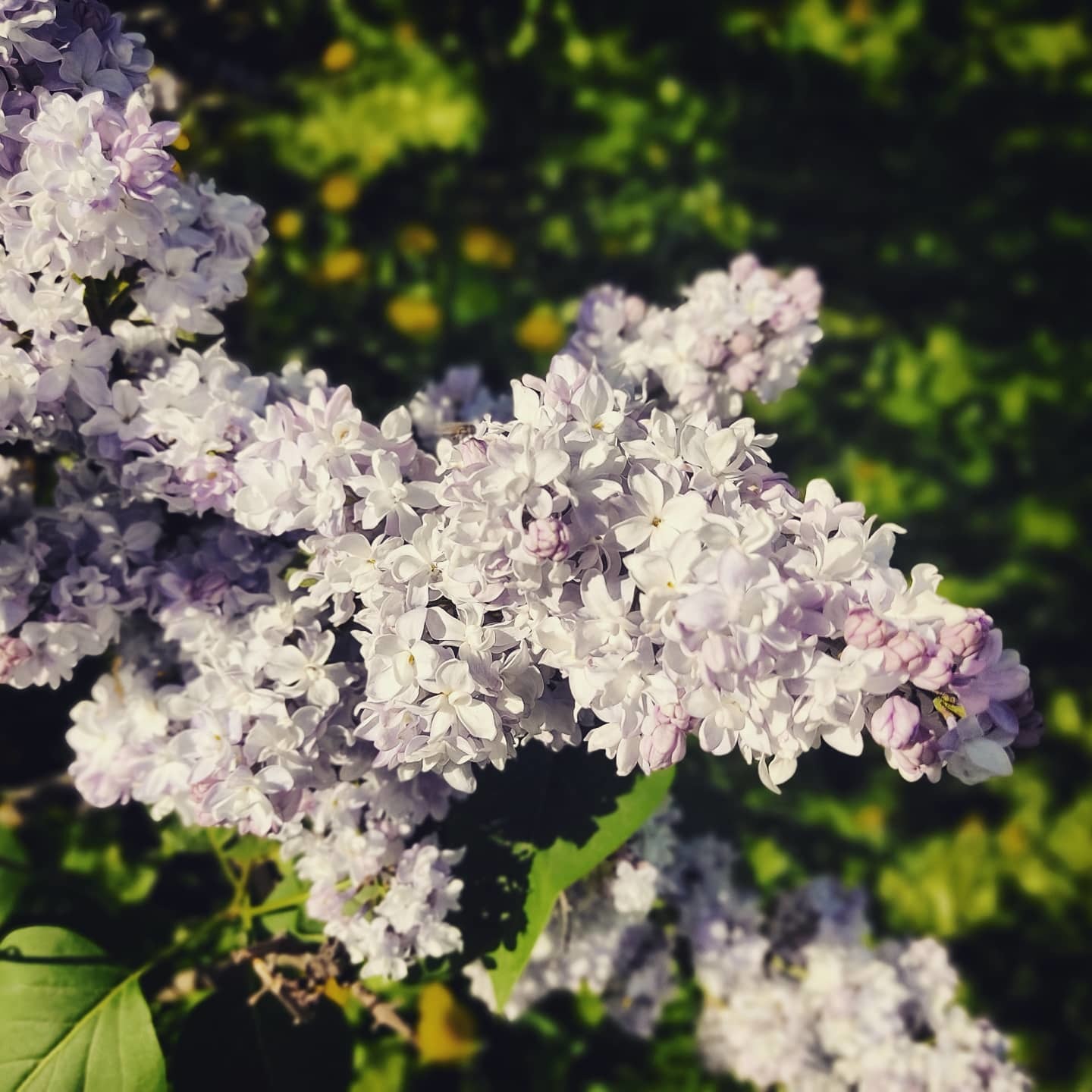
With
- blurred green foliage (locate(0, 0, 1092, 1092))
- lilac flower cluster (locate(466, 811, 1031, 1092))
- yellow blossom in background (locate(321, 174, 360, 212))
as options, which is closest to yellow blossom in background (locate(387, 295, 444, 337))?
blurred green foliage (locate(0, 0, 1092, 1092))

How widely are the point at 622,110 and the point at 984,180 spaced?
42.2 inches

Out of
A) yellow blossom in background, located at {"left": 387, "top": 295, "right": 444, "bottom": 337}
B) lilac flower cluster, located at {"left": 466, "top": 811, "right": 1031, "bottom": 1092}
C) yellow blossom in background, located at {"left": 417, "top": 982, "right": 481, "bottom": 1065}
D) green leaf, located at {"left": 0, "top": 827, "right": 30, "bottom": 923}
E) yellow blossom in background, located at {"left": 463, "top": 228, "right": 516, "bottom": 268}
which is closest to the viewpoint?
green leaf, located at {"left": 0, "top": 827, "right": 30, "bottom": 923}

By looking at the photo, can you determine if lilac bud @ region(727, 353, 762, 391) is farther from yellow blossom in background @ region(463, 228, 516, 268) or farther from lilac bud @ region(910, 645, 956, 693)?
yellow blossom in background @ region(463, 228, 516, 268)

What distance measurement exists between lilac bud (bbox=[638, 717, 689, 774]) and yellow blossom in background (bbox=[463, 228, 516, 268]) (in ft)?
6.15

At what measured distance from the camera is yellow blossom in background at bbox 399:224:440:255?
234cm

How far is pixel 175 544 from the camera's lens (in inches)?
39.5

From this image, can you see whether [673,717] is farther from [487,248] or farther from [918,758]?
[487,248]

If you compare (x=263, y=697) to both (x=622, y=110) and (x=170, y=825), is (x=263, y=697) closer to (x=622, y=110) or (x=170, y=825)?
(x=170, y=825)

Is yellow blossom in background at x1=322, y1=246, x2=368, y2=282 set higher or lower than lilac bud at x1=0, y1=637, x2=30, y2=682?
lower

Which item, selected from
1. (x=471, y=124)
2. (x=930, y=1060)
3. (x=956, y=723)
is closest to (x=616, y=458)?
(x=956, y=723)

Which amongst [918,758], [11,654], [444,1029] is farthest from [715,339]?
[444,1029]

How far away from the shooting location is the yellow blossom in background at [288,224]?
2283mm

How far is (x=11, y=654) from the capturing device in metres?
0.87

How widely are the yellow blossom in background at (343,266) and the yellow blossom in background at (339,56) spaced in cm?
50
